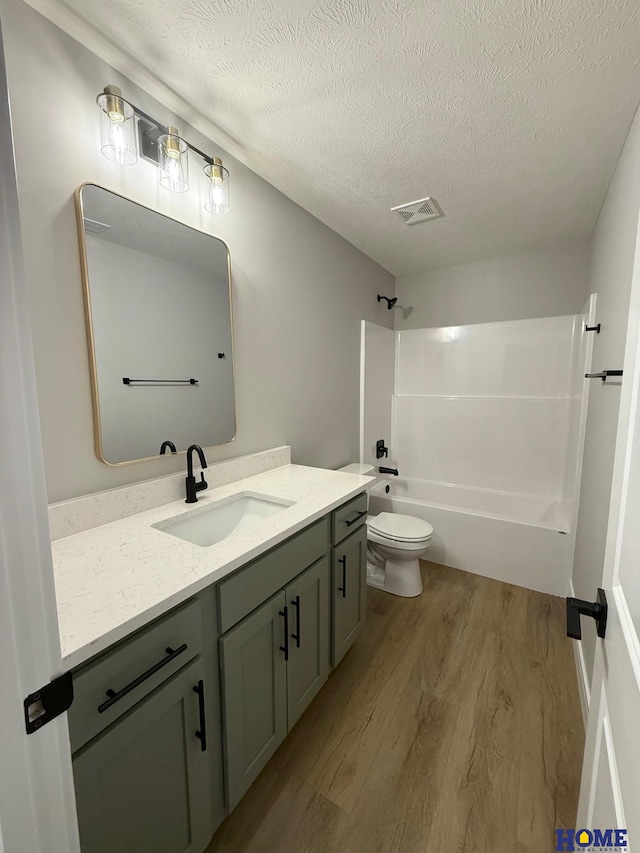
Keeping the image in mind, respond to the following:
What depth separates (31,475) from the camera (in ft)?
1.51

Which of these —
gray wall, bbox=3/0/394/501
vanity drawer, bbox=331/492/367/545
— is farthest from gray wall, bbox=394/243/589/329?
vanity drawer, bbox=331/492/367/545

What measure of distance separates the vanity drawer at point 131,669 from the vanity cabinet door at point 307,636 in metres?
0.42

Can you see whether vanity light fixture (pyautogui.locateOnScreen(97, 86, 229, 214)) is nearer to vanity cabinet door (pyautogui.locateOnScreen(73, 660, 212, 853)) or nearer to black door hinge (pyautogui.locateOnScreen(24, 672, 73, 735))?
black door hinge (pyautogui.locateOnScreen(24, 672, 73, 735))

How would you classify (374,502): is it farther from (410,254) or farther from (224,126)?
(224,126)

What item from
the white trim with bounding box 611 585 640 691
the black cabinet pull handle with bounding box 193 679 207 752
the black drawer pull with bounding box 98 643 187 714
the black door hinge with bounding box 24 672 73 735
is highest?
the white trim with bounding box 611 585 640 691

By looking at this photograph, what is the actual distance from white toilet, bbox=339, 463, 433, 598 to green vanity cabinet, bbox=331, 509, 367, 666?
0.57 m

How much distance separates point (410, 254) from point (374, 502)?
79.2 inches

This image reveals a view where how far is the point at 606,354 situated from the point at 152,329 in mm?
1917

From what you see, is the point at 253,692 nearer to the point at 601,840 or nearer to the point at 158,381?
the point at 601,840

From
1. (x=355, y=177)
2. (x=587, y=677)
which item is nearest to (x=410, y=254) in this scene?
(x=355, y=177)

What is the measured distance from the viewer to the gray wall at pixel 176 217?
3.44 ft

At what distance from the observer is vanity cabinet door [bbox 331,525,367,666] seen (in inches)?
62.8

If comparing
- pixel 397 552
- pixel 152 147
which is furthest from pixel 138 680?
pixel 397 552

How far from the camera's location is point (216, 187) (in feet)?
5.01
